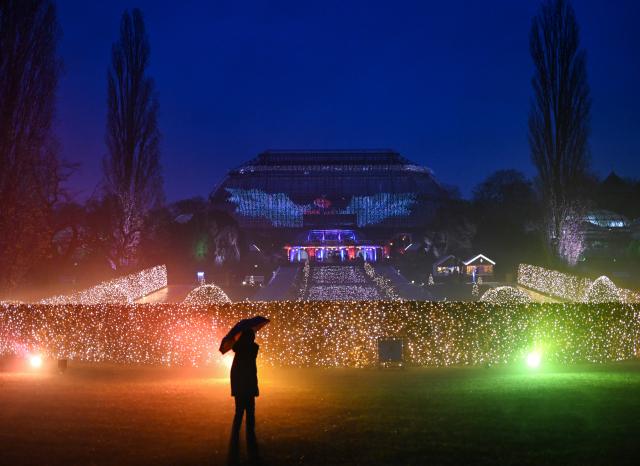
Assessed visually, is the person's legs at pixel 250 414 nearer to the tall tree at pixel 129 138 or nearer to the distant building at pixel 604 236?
the tall tree at pixel 129 138

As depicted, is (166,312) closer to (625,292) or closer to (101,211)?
(625,292)

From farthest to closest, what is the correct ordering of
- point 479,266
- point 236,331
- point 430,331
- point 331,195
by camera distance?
point 331,195 < point 479,266 < point 430,331 < point 236,331

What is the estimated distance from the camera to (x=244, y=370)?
8.37m

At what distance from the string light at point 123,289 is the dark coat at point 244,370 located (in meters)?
17.1

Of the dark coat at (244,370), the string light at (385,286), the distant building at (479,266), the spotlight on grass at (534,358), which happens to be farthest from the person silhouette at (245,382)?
the distant building at (479,266)

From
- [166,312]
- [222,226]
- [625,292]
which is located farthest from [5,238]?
[222,226]

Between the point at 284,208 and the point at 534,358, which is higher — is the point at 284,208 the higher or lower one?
the higher one

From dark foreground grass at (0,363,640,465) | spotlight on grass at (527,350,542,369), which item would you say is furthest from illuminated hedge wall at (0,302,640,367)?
dark foreground grass at (0,363,640,465)

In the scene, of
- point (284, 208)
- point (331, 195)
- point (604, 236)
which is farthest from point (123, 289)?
point (331, 195)

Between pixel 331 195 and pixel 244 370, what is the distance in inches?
3965

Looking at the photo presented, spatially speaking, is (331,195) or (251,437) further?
(331,195)

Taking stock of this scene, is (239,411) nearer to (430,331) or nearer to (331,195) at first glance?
(430,331)

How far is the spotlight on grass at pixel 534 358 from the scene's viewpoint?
17766mm

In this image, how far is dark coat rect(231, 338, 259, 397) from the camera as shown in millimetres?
8336
